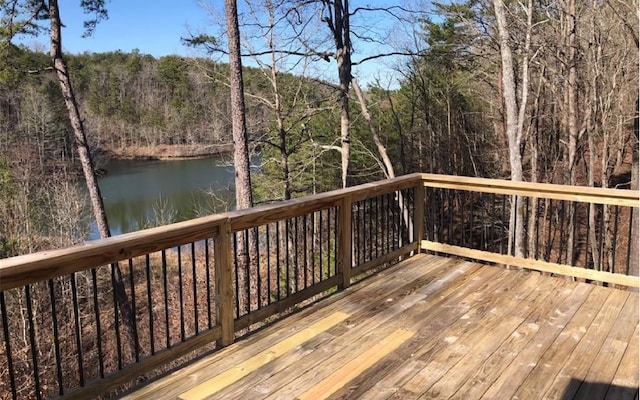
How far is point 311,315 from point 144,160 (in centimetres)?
3860

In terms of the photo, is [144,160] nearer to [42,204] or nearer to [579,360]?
[42,204]

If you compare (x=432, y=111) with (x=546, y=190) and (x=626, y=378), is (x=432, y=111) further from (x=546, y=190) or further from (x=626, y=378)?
(x=626, y=378)

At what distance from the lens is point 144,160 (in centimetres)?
3869

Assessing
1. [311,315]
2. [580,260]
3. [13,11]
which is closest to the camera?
[311,315]

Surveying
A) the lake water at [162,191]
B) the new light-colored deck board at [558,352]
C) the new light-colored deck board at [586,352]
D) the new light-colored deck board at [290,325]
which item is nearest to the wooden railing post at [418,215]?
the new light-colored deck board at [290,325]

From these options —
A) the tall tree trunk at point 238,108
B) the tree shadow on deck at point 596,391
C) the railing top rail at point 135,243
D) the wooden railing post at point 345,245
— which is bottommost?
the tree shadow on deck at point 596,391

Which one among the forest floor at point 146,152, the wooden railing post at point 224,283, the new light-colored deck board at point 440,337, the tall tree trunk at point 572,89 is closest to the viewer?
the new light-colored deck board at point 440,337

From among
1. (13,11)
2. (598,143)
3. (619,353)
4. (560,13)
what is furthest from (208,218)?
(598,143)

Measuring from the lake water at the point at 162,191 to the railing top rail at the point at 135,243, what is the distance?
12481mm

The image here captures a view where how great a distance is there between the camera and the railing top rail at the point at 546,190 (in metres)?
3.45

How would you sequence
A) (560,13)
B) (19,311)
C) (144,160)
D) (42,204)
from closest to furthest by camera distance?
(560,13), (19,311), (42,204), (144,160)

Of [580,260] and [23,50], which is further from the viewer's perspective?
[580,260]

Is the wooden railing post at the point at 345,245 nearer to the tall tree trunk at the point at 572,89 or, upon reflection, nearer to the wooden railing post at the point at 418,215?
the wooden railing post at the point at 418,215

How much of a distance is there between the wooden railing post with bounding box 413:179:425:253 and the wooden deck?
0.93 meters
